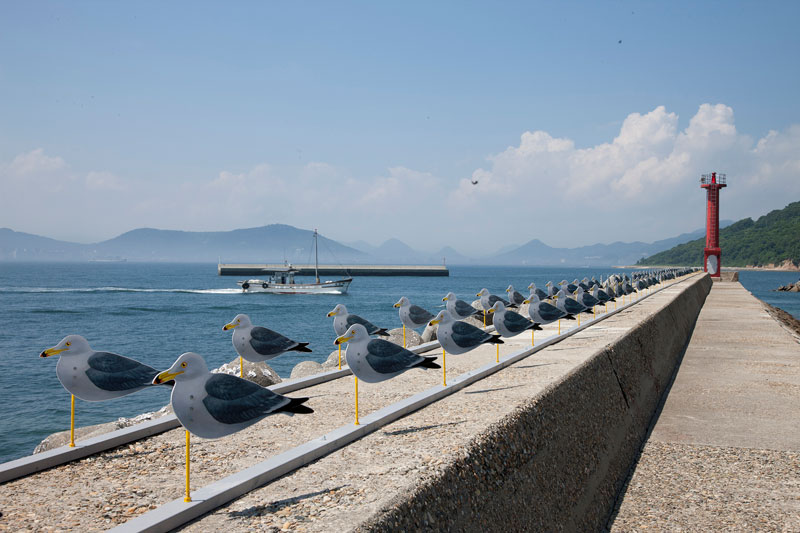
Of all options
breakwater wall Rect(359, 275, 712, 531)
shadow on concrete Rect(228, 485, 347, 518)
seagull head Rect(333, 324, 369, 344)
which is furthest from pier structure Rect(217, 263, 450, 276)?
shadow on concrete Rect(228, 485, 347, 518)

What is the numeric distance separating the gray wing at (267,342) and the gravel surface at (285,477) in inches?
35.7

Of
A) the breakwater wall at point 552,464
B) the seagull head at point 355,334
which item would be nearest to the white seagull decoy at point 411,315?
the breakwater wall at point 552,464

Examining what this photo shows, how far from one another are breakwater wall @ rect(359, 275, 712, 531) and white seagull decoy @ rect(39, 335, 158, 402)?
333 centimetres

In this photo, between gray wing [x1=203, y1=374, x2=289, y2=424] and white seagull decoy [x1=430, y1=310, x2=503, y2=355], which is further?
white seagull decoy [x1=430, y1=310, x2=503, y2=355]

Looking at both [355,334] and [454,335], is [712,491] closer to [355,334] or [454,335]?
[454,335]

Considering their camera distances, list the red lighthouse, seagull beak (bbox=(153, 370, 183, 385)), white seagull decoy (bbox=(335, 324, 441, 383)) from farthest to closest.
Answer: the red lighthouse, white seagull decoy (bbox=(335, 324, 441, 383)), seagull beak (bbox=(153, 370, 183, 385))

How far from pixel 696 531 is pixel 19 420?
20150 mm

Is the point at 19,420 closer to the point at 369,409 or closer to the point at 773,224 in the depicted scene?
the point at 369,409

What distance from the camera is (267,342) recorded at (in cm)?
895

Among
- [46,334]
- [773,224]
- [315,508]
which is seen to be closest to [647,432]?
[315,508]

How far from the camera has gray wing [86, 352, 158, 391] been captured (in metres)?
6.52

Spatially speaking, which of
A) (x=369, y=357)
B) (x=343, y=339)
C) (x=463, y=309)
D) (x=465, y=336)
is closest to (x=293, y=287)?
(x=463, y=309)

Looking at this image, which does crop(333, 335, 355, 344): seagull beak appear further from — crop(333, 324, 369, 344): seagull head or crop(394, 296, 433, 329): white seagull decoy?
crop(394, 296, 433, 329): white seagull decoy

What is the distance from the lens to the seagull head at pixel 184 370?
5000mm
